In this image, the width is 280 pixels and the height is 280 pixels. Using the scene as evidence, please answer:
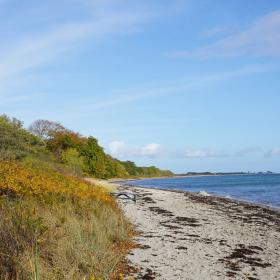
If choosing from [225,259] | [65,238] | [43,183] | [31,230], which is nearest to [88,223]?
[65,238]

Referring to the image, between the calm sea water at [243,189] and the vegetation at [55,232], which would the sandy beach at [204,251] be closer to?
the vegetation at [55,232]

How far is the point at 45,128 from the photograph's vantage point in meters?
78.4

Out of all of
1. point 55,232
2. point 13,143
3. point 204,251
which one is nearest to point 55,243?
point 55,232

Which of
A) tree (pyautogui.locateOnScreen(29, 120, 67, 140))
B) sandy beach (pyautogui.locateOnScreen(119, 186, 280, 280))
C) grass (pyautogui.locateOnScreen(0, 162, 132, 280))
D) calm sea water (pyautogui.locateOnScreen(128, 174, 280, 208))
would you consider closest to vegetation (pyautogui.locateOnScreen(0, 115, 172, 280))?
grass (pyautogui.locateOnScreen(0, 162, 132, 280))

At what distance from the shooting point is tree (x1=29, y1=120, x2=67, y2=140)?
77188mm

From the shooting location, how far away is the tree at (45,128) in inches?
3039

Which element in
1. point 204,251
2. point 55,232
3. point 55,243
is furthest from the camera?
point 204,251

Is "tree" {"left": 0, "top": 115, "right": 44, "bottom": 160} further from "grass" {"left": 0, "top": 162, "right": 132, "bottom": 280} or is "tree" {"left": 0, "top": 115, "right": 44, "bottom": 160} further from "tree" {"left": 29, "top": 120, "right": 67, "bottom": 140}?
"tree" {"left": 29, "top": 120, "right": 67, "bottom": 140}

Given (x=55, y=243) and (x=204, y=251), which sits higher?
(x=55, y=243)

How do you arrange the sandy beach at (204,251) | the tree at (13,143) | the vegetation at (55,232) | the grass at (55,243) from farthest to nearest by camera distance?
the tree at (13,143) → the sandy beach at (204,251) → the vegetation at (55,232) → the grass at (55,243)

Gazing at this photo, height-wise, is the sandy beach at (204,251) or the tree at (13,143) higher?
the tree at (13,143)

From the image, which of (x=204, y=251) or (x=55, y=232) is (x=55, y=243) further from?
(x=204, y=251)

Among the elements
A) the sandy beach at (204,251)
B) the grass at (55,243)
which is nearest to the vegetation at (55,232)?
the grass at (55,243)

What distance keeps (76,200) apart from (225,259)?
18.2ft
